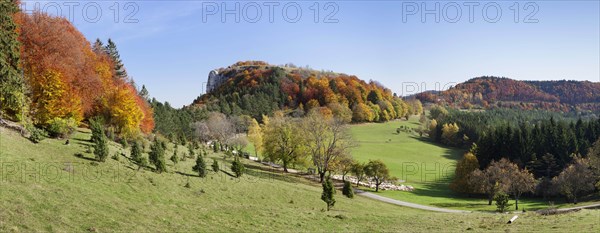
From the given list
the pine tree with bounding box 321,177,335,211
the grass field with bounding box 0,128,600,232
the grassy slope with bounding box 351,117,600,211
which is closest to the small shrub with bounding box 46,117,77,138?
the grass field with bounding box 0,128,600,232

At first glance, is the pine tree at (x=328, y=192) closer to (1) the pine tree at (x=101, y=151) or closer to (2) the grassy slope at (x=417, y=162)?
(1) the pine tree at (x=101, y=151)

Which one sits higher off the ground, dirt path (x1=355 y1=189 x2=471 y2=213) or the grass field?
the grass field

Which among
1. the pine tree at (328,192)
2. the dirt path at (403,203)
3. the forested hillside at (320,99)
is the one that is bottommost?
the dirt path at (403,203)

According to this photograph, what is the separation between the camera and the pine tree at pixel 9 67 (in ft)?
105

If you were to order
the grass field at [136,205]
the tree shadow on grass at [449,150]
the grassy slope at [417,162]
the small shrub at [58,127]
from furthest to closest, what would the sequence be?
the tree shadow on grass at [449,150] → the grassy slope at [417,162] → the small shrub at [58,127] → the grass field at [136,205]

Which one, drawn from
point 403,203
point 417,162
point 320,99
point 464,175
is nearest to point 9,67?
point 403,203

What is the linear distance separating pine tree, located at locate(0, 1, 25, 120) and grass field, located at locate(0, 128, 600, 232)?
11.7ft

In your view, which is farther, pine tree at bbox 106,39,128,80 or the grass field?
pine tree at bbox 106,39,128,80

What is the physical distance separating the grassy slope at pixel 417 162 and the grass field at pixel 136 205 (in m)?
32.6

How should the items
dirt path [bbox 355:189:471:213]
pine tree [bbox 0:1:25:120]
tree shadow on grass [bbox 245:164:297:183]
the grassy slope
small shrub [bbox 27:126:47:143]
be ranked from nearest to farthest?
pine tree [bbox 0:1:25:120], small shrub [bbox 27:126:47:143], dirt path [bbox 355:189:471:213], tree shadow on grass [bbox 245:164:297:183], the grassy slope

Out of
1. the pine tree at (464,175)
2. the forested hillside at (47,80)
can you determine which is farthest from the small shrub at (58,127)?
the pine tree at (464,175)

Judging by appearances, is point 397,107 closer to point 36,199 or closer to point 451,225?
point 451,225

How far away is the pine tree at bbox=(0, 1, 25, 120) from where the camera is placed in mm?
32156

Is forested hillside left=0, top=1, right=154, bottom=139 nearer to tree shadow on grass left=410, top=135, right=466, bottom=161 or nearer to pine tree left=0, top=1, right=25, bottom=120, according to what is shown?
pine tree left=0, top=1, right=25, bottom=120
